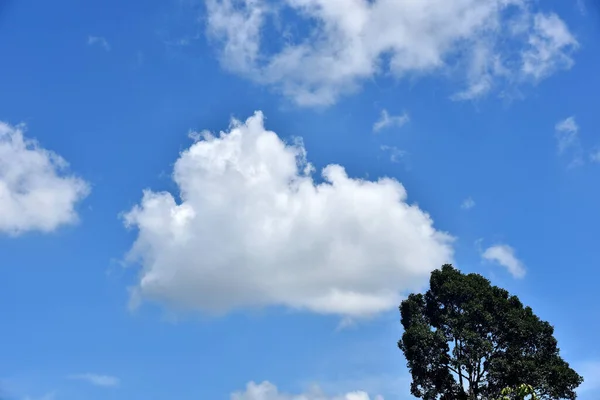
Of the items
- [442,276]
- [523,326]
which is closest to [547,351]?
[523,326]

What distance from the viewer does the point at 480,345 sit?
63.6 meters

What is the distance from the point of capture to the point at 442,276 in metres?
68.9

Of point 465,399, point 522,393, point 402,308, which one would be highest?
point 402,308

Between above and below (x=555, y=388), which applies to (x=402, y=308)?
above

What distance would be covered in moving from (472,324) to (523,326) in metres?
A: 4.84

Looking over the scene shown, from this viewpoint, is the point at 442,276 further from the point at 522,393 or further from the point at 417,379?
the point at 522,393

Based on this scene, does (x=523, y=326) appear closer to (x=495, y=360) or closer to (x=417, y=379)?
(x=495, y=360)

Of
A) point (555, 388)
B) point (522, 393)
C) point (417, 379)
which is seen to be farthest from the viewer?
point (417, 379)

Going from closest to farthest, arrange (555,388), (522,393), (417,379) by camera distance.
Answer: (522,393), (555,388), (417,379)

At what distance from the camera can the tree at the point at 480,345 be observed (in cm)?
6259

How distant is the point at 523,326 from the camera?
210ft

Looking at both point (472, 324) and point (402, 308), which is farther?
point (402, 308)

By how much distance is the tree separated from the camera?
62.6 metres

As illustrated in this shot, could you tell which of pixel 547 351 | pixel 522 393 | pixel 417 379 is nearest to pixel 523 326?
pixel 547 351
